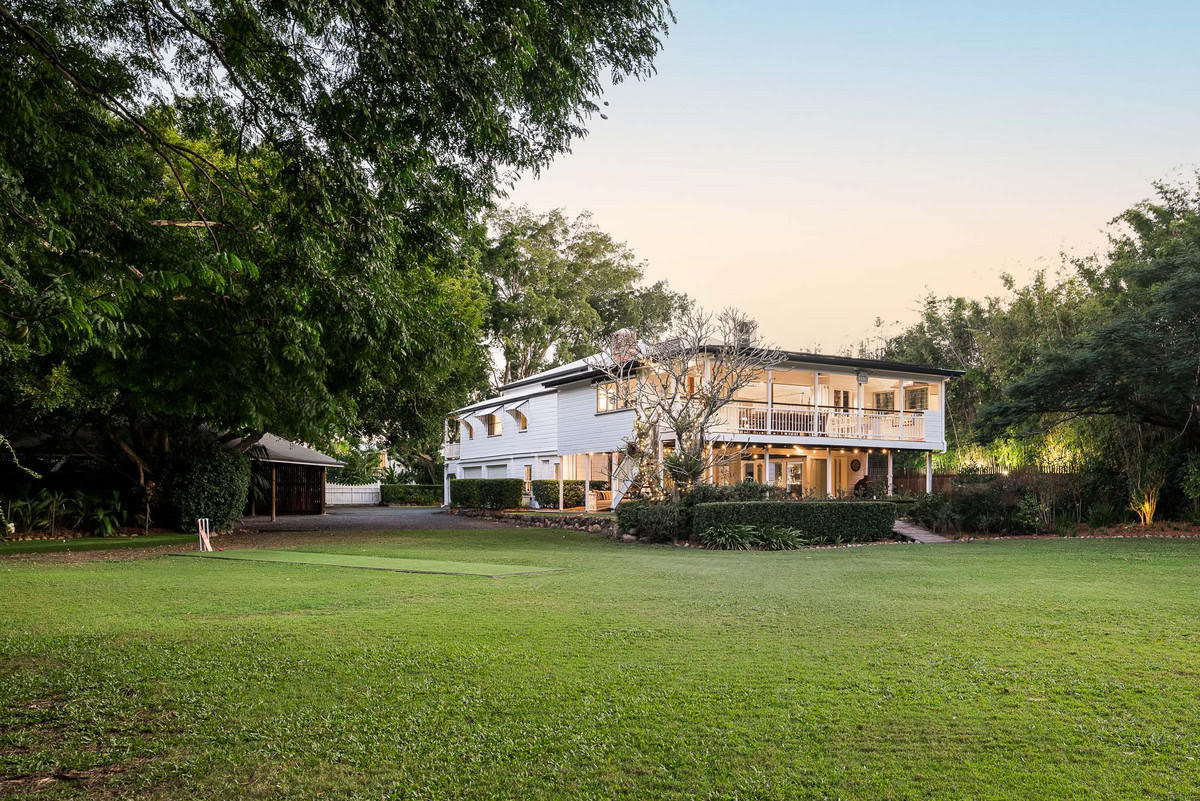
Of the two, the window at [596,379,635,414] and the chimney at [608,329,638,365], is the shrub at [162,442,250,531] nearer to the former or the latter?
the window at [596,379,635,414]

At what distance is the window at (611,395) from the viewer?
2317cm

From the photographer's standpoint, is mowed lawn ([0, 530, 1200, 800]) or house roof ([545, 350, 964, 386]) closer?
mowed lawn ([0, 530, 1200, 800])

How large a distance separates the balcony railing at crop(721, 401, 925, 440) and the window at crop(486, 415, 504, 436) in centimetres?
1472

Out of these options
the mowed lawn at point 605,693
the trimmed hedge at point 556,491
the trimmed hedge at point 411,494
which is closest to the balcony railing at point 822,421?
the trimmed hedge at point 556,491

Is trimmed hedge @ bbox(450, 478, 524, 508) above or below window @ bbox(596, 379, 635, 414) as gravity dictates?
below

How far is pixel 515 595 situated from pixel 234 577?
510cm

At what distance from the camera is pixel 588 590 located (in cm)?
992

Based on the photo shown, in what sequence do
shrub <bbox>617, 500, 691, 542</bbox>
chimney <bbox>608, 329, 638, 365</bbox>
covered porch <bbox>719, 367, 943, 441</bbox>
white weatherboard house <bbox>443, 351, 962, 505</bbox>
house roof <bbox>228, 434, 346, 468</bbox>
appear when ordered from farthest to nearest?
house roof <bbox>228, 434, 346, 468</bbox>
white weatherboard house <bbox>443, 351, 962, 505</bbox>
covered porch <bbox>719, 367, 943, 441</bbox>
chimney <bbox>608, 329, 638, 365</bbox>
shrub <bbox>617, 500, 691, 542</bbox>

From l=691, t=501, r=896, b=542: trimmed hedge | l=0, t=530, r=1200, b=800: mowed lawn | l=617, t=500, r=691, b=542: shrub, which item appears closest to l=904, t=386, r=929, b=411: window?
l=691, t=501, r=896, b=542: trimmed hedge

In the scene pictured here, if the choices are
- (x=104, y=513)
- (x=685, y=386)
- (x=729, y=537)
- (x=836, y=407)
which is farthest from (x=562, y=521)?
(x=104, y=513)

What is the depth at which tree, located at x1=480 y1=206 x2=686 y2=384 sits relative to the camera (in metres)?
46.4

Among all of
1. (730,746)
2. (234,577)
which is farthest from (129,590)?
(730,746)

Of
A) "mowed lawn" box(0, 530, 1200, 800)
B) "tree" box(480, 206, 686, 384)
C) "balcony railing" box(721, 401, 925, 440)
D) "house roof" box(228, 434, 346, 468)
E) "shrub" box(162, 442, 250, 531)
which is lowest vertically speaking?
A: "mowed lawn" box(0, 530, 1200, 800)

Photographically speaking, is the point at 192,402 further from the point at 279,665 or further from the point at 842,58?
the point at 842,58
